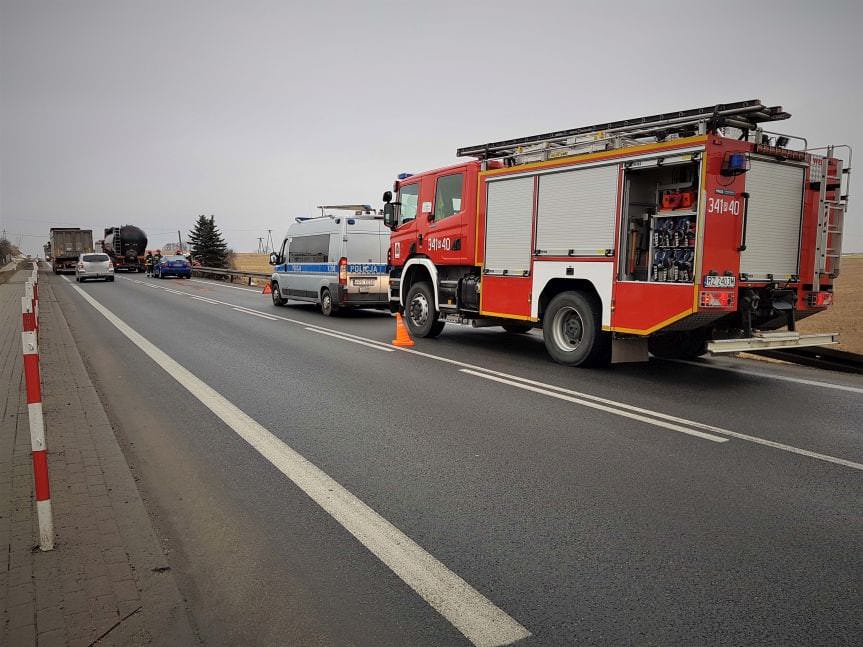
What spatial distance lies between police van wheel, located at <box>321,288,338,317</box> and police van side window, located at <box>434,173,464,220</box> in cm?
596

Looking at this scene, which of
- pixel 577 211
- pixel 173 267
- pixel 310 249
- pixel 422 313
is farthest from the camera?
pixel 173 267

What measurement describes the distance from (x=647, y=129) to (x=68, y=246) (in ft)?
157

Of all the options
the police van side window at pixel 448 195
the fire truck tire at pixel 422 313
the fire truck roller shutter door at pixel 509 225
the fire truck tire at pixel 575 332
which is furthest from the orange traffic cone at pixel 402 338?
the fire truck tire at pixel 575 332

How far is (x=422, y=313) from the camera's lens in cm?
1248

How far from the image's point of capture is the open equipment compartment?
308 inches

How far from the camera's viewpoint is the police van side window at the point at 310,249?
17.1 meters

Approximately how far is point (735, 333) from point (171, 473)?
6.95m

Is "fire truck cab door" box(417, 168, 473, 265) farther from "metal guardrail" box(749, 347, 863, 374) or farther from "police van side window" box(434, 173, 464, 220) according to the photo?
"metal guardrail" box(749, 347, 863, 374)

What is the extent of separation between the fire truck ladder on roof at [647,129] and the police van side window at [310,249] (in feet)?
25.1

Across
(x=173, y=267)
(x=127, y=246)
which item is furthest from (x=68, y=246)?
(x=173, y=267)

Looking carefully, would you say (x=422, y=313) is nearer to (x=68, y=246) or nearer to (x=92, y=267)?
(x=92, y=267)

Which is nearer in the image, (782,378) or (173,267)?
(782,378)

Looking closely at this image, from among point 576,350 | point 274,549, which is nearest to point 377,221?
point 576,350

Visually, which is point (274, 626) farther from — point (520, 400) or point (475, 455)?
point (520, 400)
